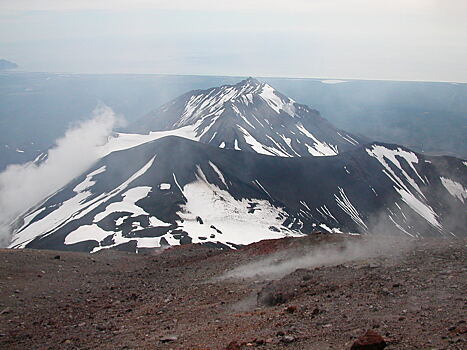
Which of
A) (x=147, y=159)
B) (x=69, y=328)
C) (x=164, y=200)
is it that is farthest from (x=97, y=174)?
(x=69, y=328)

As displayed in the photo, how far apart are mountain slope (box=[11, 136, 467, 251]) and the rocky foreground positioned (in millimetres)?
29934

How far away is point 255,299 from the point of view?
56.7ft

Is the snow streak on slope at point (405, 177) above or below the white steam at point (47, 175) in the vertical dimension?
below

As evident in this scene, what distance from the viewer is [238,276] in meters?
21.9

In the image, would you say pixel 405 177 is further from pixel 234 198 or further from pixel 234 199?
pixel 234 199

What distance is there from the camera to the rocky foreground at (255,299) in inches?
458

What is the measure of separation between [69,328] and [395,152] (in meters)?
136

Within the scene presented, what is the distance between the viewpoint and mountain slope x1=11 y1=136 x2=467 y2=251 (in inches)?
2518

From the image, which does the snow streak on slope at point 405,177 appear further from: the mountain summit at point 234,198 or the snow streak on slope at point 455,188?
the snow streak on slope at point 455,188

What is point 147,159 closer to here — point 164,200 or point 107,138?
point 164,200

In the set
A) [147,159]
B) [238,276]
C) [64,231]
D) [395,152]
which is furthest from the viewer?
[395,152]

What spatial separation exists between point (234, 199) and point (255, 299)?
2631 inches

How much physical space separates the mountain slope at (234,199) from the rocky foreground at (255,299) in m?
29.9

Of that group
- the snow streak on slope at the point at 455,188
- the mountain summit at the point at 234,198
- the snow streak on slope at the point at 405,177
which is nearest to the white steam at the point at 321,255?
the mountain summit at the point at 234,198
